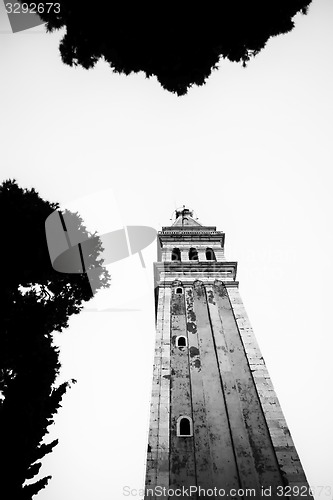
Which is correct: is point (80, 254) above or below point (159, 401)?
above

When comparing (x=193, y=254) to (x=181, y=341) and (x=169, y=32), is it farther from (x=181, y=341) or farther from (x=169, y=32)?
(x=169, y=32)

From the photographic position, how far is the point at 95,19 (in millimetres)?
8523

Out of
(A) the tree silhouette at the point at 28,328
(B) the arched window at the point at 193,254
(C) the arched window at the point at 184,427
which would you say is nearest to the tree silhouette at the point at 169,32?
(A) the tree silhouette at the point at 28,328

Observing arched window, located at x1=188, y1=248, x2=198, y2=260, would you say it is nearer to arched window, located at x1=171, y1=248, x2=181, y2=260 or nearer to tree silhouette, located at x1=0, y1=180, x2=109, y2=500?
arched window, located at x1=171, y1=248, x2=181, y2=260

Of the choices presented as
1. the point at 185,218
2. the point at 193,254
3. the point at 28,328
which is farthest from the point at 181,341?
the point at 185,218

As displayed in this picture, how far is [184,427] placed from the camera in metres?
12.2

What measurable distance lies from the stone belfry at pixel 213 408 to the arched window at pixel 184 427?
0.03m

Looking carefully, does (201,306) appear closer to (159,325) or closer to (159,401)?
(159,325)

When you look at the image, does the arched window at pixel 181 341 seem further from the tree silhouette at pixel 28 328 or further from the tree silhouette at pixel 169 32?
the tree silhouette at pixel 169 32

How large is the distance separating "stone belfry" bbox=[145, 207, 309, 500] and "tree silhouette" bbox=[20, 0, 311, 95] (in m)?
10.8

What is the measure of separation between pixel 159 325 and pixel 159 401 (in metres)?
4.51

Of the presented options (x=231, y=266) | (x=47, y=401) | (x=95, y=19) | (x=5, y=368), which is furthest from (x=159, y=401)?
(x=95, y=19)

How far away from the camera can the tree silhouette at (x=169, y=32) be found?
8.40 meters

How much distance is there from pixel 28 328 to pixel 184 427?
260 inches
